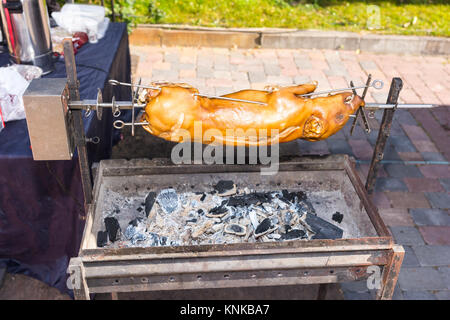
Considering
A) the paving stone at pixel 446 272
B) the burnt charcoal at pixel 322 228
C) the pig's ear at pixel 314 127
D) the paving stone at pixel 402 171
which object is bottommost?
the paving stone at pixel 446 272

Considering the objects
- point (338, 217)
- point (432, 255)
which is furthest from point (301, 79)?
point (338, 217)

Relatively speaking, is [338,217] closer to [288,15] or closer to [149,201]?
[149,201]

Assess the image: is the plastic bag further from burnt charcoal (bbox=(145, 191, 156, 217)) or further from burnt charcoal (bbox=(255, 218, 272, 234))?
burnt charcoal (bbox=(255, 218, 272, 234))

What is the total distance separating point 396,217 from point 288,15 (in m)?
4.61

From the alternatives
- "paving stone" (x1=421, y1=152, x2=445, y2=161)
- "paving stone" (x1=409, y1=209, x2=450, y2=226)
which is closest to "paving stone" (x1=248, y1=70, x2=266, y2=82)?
"paving stone" (x1=421, y1=152, x2=445, y2=161)

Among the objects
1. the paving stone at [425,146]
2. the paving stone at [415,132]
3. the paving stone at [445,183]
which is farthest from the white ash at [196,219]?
the paving stone at [415,132]

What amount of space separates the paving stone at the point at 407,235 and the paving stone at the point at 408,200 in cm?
30

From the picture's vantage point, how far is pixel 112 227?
238cm

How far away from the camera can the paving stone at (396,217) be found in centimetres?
372

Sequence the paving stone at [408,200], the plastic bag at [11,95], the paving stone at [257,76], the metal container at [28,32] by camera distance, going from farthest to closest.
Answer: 1. the paving stone at [257,76]
2. the paving stone at [408,200]
3. the metal container at [28,32]
4. the plastic bag at [11,95]

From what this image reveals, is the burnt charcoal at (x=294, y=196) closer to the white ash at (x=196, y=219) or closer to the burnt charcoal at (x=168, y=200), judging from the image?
the white ash at (x=196, y=219)

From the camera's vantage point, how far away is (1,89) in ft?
9.15

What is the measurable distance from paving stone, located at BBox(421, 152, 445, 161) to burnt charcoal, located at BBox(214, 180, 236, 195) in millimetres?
2757
